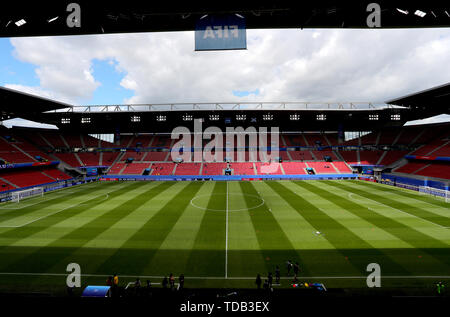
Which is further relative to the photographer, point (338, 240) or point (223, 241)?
point (223, 241)

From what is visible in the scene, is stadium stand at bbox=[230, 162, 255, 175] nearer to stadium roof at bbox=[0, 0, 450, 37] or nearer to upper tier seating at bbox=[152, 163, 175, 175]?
upper tier seating at bbox=[152, 163, 175, 175]

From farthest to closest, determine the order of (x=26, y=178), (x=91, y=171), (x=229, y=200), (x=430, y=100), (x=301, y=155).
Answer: (x=301, y=155)
(x=91, y=171)
(x=430, y=100)
(x=26, y=178)
(x=229, y=200)

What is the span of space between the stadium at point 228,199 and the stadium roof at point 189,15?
4.84ft

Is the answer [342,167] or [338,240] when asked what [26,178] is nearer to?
[338,240]

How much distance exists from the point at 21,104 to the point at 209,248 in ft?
163

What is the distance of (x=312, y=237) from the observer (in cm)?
1747

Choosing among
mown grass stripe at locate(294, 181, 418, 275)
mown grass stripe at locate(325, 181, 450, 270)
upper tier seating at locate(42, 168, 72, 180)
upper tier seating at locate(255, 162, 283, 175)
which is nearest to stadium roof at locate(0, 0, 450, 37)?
mown grass stripe at locate(294, 181, 418, 275)

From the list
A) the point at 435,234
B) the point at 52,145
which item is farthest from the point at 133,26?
the point at 52,145

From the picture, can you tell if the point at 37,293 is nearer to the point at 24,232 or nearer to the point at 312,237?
the point at 24,232

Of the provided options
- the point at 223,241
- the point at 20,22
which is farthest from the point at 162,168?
the point at 20,22

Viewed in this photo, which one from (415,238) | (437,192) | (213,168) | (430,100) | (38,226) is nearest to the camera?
(415,238)

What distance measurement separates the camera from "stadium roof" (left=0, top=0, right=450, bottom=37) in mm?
8305

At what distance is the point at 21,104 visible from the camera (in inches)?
1639

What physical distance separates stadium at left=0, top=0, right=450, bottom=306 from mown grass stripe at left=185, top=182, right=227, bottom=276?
0.42ft
